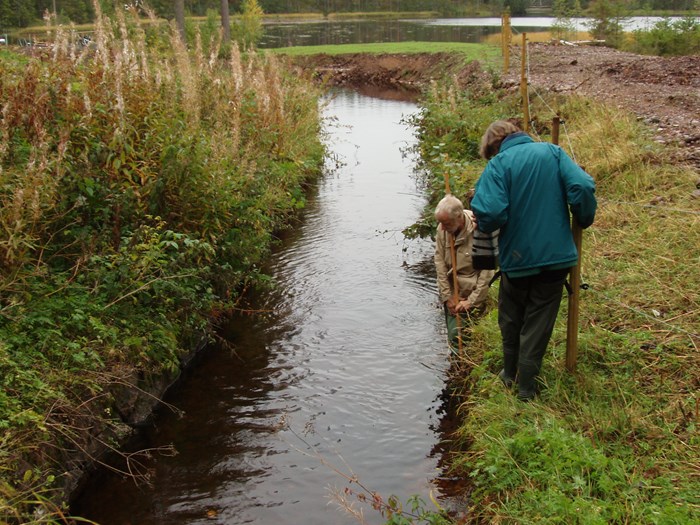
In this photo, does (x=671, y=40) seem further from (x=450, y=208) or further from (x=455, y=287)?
(x=450, y=208)

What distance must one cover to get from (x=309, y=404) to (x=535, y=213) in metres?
2.79

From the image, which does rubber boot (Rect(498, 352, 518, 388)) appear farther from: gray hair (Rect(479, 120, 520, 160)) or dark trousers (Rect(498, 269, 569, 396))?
gray hair (Rect(479, 120, 520, 160))

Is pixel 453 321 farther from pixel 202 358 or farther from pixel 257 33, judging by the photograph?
pixel 257 33

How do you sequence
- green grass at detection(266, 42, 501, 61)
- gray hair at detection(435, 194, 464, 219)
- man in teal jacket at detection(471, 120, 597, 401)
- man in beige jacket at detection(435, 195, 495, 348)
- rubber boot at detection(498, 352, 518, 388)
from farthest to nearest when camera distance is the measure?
green grass at detection(266, 42, 501, 61), man in beige jacket at detection(435, 195, 495, 348), gray hair at detection(435, 194, 464, 219), rubber boot at detection(498, 352, 518, 388), man in teal jacket at detection(471, 120, 597, 401)

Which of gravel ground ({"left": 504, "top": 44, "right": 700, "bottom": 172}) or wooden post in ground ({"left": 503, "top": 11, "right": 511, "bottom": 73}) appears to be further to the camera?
wooden post in ground ({"left": 503, "top": 11, "right": 511, "bottom": 73})

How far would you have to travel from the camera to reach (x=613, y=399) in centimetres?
474

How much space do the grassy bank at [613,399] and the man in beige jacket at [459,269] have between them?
0.27 meters

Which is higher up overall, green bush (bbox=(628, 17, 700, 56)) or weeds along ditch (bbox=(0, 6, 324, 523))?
green bush (bbox=(628, 17, 700, 56))

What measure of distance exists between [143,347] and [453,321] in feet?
9.16

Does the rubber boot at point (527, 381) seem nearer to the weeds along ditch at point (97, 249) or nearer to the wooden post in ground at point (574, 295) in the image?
the wooden post in ground at point (574, 295)

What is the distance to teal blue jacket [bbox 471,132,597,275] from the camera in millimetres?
4656

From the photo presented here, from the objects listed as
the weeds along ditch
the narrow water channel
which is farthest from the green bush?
the weeds along ditch

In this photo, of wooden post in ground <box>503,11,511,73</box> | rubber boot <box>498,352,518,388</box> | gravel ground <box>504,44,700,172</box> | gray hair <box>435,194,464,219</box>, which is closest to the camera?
rubber boot <box>498,352,518,388</box>

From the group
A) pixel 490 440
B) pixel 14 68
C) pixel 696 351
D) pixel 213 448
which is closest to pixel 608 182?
pixel 696 351
